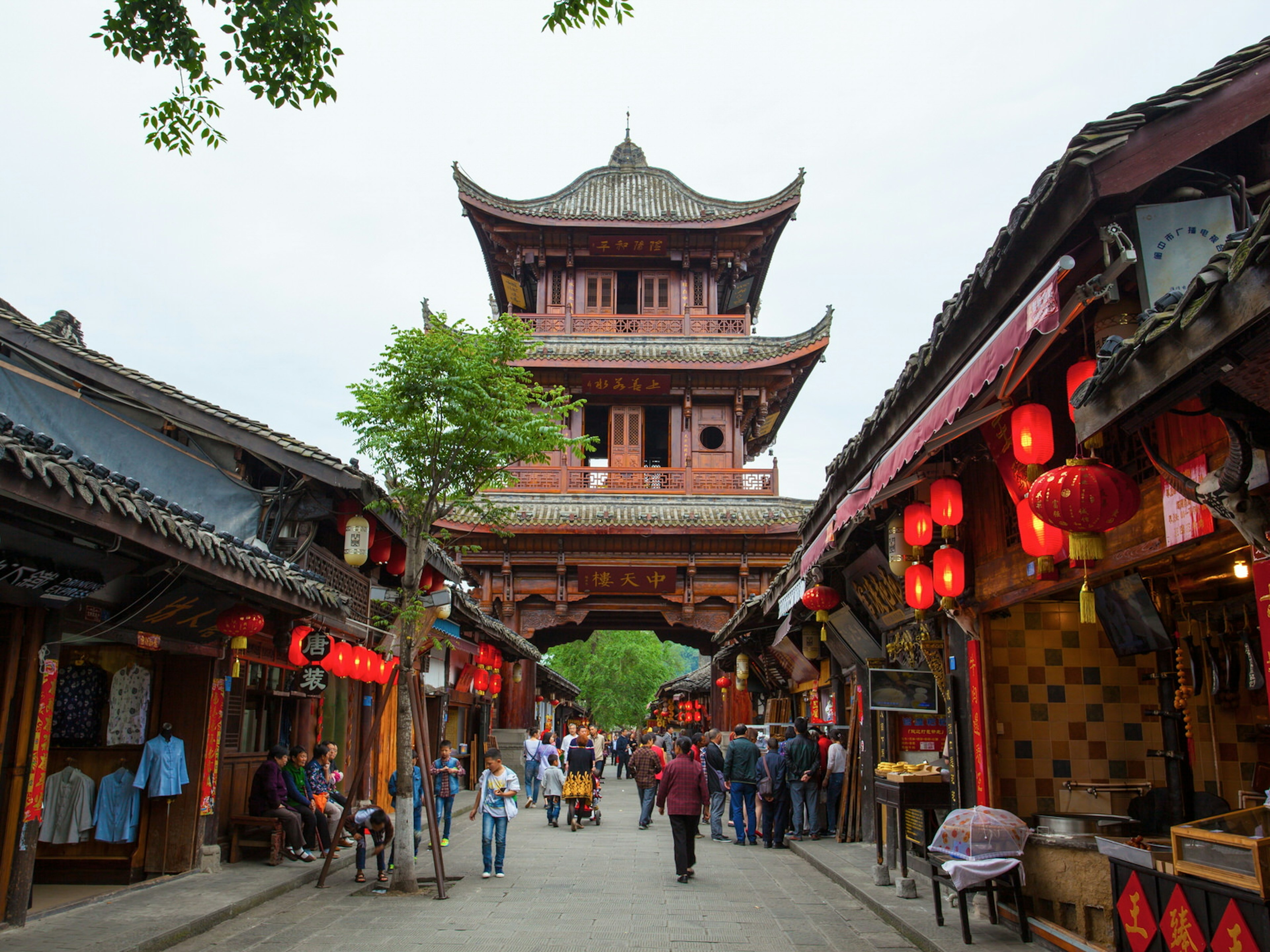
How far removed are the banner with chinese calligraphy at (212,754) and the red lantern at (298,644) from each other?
765mm

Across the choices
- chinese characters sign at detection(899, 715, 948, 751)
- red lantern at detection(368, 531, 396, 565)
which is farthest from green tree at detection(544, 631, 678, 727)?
chinese characters sign at detection(899, 715, 948, 751)

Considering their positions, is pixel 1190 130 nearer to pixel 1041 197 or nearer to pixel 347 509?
pixel 1041 197

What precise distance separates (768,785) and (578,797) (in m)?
3.78

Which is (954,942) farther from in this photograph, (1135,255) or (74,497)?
(74,497)

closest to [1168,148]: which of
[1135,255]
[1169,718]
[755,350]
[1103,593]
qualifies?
[1135,255]

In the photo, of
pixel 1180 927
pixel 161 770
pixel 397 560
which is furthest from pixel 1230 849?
pixel 397 560

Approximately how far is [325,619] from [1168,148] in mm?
9547

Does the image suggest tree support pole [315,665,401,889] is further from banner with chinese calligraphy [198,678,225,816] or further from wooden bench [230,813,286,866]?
banner with chinese calligraphy [198,678,225,816]

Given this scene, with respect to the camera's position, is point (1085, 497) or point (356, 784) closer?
point (1085, 497)

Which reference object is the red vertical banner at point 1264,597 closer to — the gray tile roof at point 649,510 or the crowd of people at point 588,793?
the crowd of people at point 588,793

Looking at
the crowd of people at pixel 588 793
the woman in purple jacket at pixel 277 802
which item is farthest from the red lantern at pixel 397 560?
the woman in purple jacket at pixel 277 802

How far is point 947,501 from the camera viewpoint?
24.8ft

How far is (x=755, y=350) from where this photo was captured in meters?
26.2

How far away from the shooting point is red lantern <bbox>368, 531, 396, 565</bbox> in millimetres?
13391
